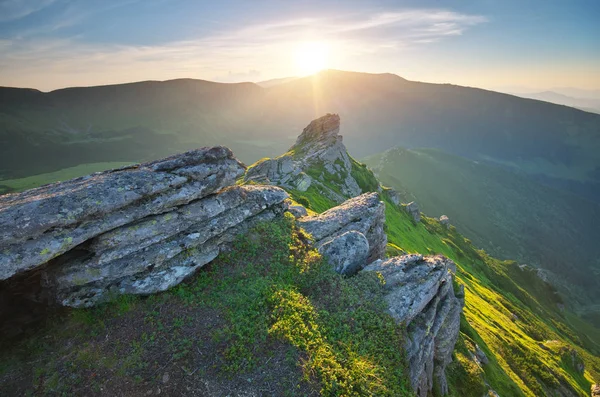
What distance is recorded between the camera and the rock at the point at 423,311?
19.8 m

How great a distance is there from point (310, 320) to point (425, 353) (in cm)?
881

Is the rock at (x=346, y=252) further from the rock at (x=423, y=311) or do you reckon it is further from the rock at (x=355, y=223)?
the rock at (x=423, y=311)

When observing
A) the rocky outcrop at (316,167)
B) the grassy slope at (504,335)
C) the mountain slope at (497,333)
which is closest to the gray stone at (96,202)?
the mountain slope at (497,333)

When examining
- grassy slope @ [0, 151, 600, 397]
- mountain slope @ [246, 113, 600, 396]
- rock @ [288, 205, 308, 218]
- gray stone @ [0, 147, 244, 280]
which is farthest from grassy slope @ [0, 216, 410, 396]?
mountain slope @ [246, 113, 600, 396]

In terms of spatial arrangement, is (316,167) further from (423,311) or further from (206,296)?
(206,296)

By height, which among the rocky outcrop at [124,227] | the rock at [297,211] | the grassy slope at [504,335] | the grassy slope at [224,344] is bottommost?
the grassy slope at [504,335]

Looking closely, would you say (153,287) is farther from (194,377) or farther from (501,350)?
(501,350)

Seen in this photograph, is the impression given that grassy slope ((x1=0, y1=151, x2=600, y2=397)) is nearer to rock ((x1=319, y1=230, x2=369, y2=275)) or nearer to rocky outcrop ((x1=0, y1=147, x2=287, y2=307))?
rock ((x1=319, y1=230, x2=369, y2=275))

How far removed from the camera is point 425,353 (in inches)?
802

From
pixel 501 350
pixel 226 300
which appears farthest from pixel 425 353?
pixel 501 350

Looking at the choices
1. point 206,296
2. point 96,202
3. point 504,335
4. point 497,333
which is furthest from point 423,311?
point 504,335

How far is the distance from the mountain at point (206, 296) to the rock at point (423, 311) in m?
0.12

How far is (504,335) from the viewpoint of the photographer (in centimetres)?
5178

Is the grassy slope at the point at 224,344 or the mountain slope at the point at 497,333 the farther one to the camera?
the mountain slope at the point at 497,333
